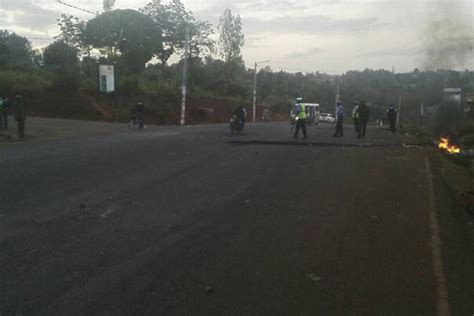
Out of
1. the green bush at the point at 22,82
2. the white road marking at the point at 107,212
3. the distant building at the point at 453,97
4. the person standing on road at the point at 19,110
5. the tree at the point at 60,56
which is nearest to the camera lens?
the white road marking at the point at 107,212

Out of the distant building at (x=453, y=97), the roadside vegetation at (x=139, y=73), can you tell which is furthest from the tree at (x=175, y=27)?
the distant building at (x=453, y=97)

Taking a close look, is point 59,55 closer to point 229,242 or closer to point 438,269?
point 229,242

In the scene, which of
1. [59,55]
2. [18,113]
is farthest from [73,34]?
[18,113]

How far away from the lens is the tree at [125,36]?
57594 millimetres

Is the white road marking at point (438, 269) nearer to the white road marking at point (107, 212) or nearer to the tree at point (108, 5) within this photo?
the white road marking at point (107, 212)

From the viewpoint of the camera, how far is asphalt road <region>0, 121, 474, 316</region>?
505 centimetres

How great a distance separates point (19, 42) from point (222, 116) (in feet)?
136

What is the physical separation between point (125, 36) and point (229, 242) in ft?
181

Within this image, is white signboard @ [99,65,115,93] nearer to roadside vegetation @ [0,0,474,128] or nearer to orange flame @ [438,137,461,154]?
roadside vegetation @ [0,0,474,128]

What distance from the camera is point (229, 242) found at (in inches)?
274

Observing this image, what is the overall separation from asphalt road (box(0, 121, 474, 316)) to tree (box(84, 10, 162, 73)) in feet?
153

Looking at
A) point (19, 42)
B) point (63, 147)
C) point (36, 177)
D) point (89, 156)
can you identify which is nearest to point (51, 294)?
point (36, 177)

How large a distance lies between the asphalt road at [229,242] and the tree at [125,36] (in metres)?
46.7

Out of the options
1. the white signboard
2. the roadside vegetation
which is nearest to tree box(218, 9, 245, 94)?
the roadside vegetation
